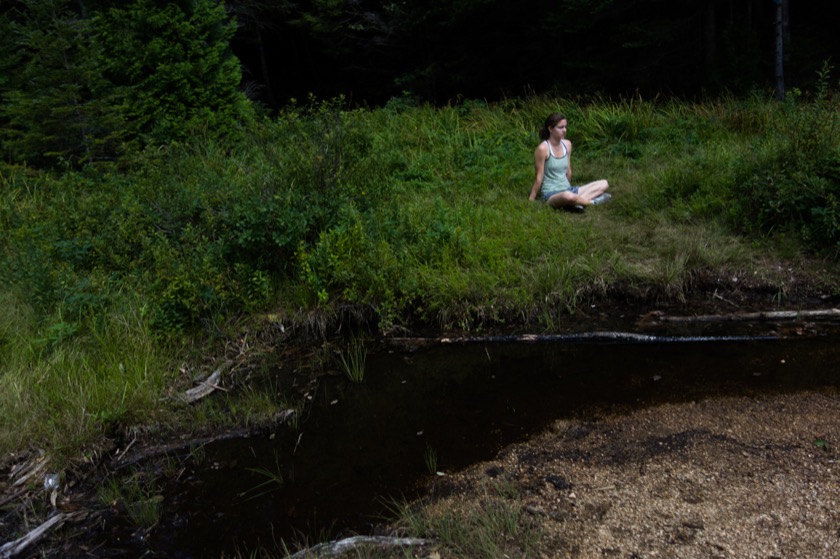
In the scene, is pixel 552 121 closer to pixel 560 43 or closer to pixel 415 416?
pixel 415 416

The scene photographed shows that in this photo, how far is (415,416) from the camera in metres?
5.04

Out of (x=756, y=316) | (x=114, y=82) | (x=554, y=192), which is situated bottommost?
(x=756, y=316)

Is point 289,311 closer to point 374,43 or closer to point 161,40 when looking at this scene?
point 161,40

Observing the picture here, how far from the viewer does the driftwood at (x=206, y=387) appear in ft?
17.7

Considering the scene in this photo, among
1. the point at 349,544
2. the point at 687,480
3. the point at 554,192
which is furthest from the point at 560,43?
the point at 349,544

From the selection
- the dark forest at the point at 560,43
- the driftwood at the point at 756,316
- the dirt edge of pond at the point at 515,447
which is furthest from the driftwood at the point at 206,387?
the dark forest at the point at 560,43

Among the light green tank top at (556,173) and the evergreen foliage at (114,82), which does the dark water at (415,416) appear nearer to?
the light green tank top at (556,173)

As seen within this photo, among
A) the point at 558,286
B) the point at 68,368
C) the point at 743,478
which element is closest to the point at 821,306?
the point at 558,286

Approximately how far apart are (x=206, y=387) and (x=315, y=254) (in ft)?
5.64

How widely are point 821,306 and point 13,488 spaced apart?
6855 millimetres

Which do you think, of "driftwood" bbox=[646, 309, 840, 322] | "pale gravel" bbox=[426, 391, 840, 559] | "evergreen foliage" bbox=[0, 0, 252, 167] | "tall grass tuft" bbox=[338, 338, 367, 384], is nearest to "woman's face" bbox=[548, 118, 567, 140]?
"driftwood" bbox=[646, 309, 840, 322]

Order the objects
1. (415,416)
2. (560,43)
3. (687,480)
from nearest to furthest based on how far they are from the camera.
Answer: (687,480)
(415,416)
(560,43)

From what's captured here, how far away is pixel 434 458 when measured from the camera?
4.38 m

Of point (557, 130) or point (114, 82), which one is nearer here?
point (557, 130)
